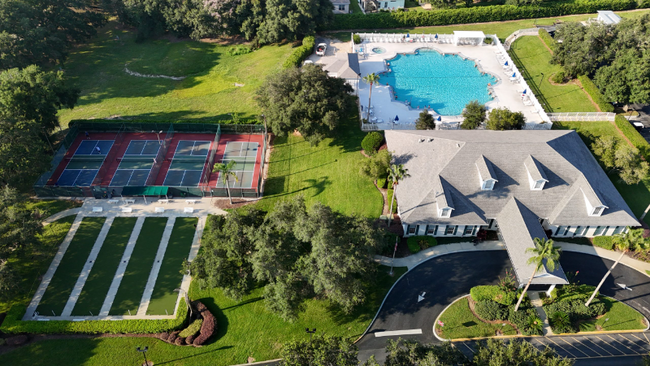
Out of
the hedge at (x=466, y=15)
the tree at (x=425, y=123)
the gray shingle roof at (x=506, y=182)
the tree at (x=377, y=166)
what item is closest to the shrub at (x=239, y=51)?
the hedge at (x=466, y=15)

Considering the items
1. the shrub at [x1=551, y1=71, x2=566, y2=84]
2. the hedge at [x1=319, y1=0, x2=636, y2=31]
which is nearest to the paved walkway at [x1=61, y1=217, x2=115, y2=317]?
the hedge at [x1=319, y1=0, x2=636, y2=31]

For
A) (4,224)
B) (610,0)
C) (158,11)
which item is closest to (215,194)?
(4,224)

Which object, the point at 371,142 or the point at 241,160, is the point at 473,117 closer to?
the point at 371,142

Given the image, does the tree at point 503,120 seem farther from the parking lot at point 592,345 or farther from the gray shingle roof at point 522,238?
the parking lot at point 592,345

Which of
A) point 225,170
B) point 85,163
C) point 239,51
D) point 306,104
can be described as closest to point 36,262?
point 85,163

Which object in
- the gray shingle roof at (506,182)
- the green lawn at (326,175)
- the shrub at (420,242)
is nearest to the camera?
the gray shingle roof at (506,182)

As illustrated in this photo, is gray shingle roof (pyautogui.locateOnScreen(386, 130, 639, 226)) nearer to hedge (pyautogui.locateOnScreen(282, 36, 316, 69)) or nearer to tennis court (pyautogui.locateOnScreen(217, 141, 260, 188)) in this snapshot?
tennis court (pyautogui.locateOnScreen(217, 141, 260, 188))
